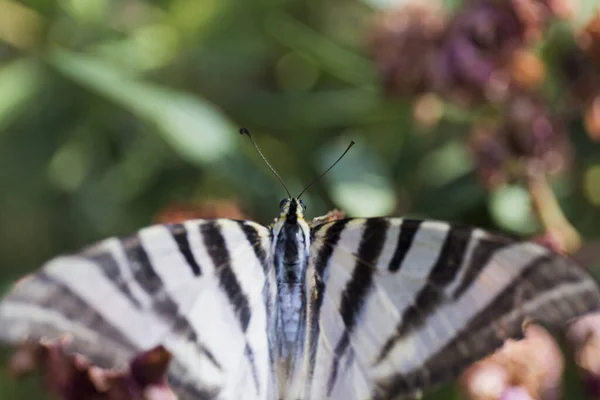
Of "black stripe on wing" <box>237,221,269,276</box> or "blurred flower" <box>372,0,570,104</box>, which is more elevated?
"blurred flower" <box>372,0,570,104</box>

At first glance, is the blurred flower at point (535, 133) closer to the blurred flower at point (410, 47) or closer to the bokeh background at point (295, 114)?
the bokeh background at point (295, 114)

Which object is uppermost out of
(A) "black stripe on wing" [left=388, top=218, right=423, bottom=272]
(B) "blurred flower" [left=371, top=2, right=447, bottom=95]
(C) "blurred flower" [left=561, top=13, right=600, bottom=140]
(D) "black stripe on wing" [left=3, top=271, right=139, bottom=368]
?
(B) "blurred flower" [left=371, top=2, right=447, bottom=95]

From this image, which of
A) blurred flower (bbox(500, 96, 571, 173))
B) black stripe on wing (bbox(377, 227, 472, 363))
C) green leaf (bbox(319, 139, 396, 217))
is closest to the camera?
black stripe on wing (bbox(377, 227, 472, 363))

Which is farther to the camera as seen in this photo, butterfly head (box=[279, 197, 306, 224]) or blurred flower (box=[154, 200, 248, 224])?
blurred flower (box=[154, 200, 248, 224])

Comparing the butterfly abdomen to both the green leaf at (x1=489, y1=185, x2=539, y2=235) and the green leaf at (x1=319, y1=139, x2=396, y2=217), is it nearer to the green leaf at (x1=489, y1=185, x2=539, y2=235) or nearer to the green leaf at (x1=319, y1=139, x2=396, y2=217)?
the green leaf at (x1=319, y1=139, x2=396, y2=217)

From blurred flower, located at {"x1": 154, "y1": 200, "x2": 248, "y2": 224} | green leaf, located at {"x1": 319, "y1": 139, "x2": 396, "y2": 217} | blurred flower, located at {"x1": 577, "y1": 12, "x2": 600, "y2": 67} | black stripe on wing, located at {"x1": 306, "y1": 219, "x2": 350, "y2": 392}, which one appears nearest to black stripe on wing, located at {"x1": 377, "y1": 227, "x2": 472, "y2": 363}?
black stripe on wing, located at {"x1": 306, "y1": 219, "x2": 350, "y2": 392}

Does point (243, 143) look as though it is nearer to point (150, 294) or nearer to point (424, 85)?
point (424, 85)
